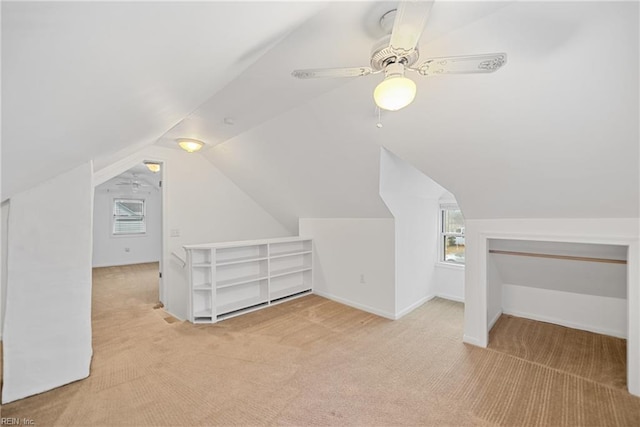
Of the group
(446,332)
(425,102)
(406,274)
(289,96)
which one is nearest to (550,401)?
(446,332)

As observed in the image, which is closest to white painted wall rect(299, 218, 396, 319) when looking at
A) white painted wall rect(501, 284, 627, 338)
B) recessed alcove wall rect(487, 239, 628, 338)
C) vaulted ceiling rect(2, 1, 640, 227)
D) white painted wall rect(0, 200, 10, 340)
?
vaulted ceiling rect(2, 1, 640, 227)

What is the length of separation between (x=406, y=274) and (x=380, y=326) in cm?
88

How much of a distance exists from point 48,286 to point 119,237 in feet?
22.0

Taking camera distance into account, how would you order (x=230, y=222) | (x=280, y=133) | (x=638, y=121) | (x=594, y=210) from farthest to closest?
(x=230, y=222), (x=280, y=133), (x=594, y=210), (x=638, y=121)

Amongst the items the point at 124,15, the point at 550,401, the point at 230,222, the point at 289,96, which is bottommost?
the point at 550,401

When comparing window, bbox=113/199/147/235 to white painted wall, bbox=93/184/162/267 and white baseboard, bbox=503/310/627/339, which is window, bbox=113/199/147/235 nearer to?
white painted wall, bbox=93/184/162/267

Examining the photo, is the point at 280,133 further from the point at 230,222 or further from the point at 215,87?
the point at 230,222

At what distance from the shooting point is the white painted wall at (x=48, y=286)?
2.06 m

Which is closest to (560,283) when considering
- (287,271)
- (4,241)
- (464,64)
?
(464,64)

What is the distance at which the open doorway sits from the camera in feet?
24.3

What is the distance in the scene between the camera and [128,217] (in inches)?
317

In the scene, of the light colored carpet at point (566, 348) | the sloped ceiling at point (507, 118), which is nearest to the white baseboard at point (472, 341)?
the light colored carpet at point (566, 348)

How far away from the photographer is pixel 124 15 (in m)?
0.64

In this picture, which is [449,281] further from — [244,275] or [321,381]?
[244,275]
